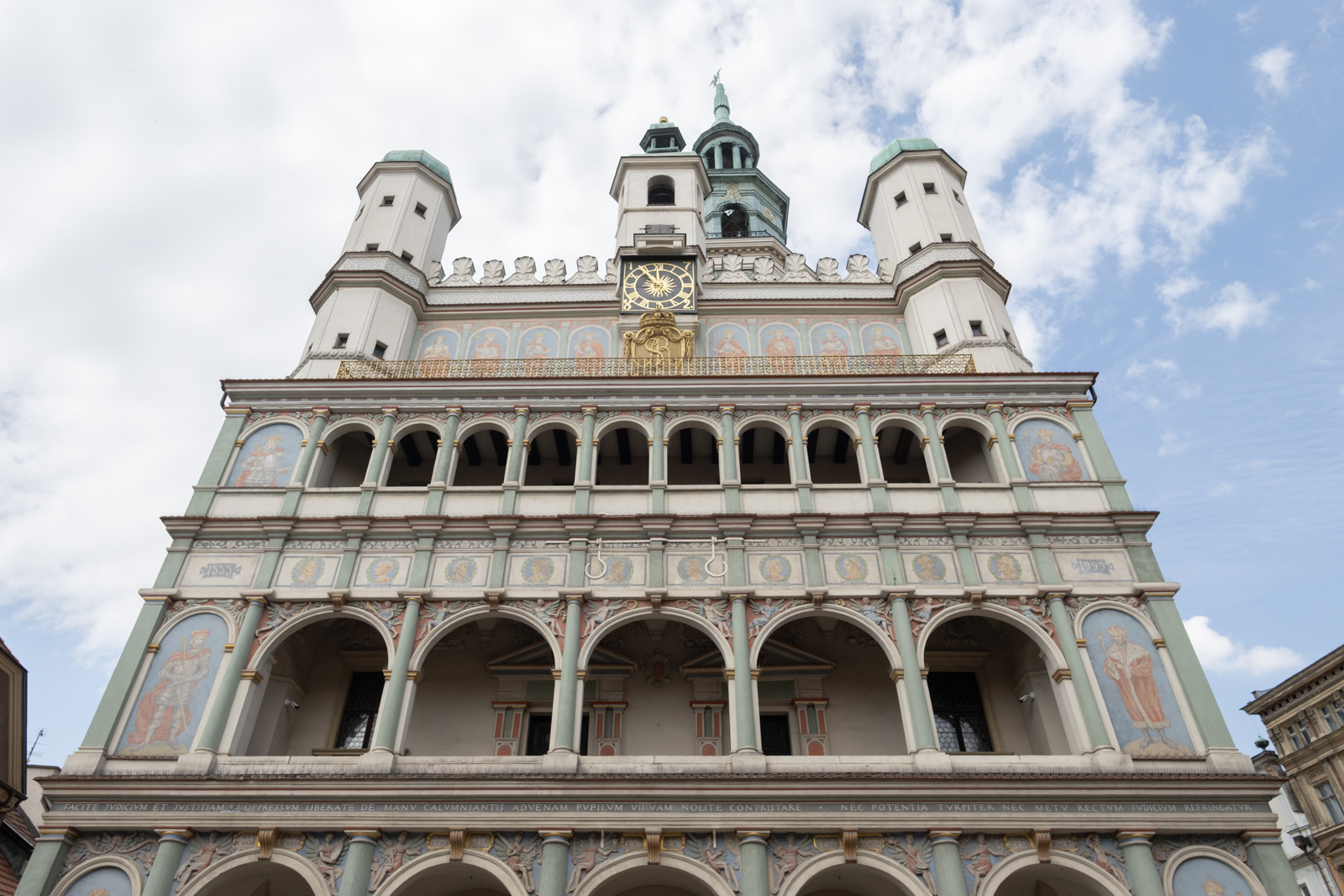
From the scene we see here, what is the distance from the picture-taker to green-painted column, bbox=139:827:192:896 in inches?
582

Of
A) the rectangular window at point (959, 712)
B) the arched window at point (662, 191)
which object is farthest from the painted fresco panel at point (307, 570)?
the arched window at point (662, 191)

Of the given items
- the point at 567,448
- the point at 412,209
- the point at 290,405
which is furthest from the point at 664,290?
the point at 290,405

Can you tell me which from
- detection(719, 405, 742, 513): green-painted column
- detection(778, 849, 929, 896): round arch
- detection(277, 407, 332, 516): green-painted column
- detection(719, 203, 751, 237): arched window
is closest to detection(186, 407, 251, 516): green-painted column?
detection(277, 407, 332, 516): green-painted column

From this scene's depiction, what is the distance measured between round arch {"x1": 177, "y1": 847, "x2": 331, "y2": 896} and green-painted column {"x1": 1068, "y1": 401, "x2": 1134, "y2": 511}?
689 inches

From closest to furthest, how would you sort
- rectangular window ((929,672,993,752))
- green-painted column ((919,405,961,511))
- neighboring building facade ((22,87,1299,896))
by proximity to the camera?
neighboring building facade ((22,87,1299,896)) → rectangular window ((929,672,993,752)) → green-painted column ((919,405,961,511))

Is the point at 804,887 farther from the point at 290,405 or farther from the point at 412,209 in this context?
the point at 412,209

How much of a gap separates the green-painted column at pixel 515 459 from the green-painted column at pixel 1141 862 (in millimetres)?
13285

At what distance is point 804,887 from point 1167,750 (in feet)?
23.6

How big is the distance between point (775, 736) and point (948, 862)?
16.5ft

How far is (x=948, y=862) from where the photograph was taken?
14.7 metres

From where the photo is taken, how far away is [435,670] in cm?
1991

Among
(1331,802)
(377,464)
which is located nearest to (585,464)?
(377,464)

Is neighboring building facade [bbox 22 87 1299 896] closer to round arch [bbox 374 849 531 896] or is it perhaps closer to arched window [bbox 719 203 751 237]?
round arch [bbox 374 849 531 896]

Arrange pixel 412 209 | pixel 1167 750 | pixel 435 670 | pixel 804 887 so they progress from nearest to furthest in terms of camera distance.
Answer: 1. pixel 804 887
2. pixel 1167 750
3. pixel 435 670
4. pixel 412 209
